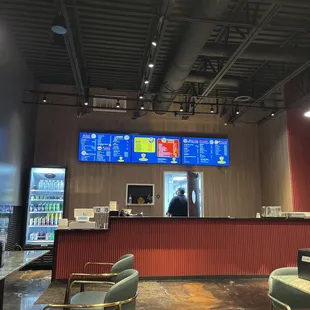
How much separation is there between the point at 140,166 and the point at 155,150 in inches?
23.1

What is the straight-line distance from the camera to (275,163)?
8.12 m

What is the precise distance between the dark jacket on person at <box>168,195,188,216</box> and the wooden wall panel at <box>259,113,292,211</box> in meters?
2.47

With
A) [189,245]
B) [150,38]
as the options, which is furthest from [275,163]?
[150,38]

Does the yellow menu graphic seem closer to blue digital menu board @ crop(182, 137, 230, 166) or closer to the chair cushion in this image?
blue digital menu board @ crop(182, 137, 230, 166)

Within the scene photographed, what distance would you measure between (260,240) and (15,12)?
5705mm

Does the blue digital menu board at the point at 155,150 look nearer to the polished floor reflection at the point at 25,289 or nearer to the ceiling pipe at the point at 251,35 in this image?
the ceiling pipe at the point at 251,35

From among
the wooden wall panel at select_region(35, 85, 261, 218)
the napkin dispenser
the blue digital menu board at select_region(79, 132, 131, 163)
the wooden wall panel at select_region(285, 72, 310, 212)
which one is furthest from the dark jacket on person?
the napkin dispenser

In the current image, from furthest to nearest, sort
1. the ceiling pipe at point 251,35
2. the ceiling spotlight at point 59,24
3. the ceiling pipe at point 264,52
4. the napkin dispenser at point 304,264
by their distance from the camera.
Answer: the ceiling pipe at point 264,52 < the ceiling spotlight at point 59,24 < the ceiling pipe at point 251,35 < the napkin dispenser at point 304,264

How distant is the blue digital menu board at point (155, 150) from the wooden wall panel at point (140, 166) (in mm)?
226

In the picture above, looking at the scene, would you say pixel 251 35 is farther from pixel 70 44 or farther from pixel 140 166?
pixel 140 166

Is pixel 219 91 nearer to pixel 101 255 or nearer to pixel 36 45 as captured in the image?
pixel 36 45

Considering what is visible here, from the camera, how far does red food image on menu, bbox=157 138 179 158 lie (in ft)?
27.7

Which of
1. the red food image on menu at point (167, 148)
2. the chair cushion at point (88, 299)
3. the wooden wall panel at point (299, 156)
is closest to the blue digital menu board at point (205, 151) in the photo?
the red food image on menu at point (167, 148)

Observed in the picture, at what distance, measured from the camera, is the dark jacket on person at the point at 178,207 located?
729 cm
